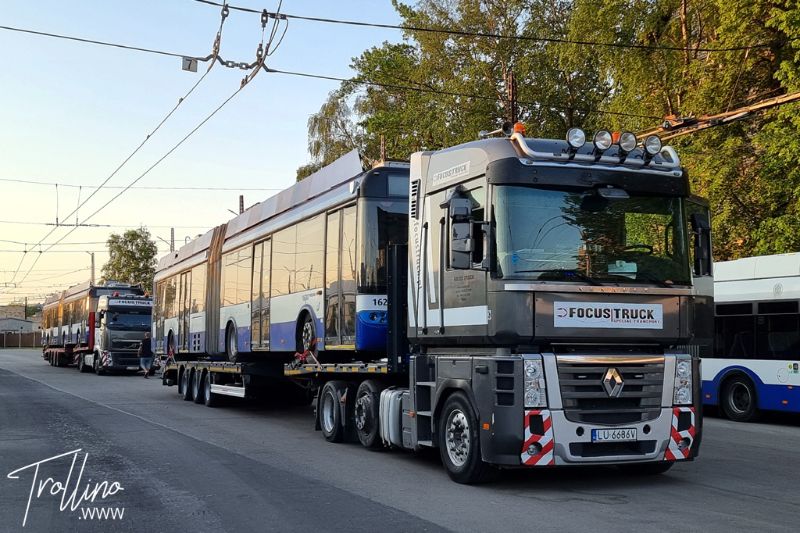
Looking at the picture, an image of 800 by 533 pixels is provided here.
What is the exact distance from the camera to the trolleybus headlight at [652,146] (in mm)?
9602

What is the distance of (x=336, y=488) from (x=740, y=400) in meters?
11.3

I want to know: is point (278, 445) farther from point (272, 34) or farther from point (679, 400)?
point (272, 34)

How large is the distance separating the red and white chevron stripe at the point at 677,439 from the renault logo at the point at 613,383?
71cm

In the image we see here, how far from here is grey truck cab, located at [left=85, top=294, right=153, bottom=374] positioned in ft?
129

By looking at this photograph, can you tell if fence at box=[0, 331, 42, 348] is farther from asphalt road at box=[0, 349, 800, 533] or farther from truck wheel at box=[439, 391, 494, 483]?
truck wheel at box=[439, 391, 494, 483]

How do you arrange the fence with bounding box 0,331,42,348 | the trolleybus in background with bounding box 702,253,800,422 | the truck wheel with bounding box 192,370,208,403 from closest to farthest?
the trolleybus in background with bounding box 702,253,800,422
the truck wheel with bounding box 192,370,208,403
the fence with bounding box 0,331,42,348

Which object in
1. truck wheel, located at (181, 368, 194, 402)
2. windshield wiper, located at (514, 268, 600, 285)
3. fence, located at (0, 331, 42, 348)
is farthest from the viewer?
fence, located at (0, 331, 42, 348)

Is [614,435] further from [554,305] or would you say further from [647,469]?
[647,469]

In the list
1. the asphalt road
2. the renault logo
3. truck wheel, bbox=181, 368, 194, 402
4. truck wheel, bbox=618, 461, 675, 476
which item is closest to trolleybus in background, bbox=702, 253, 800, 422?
the asphalt road

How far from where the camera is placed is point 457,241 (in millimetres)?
9125

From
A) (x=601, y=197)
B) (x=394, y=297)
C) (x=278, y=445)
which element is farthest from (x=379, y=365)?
(x=601, y=197)

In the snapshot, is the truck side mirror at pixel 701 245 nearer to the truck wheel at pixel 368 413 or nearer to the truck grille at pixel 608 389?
the truck grille at pixel 608 389

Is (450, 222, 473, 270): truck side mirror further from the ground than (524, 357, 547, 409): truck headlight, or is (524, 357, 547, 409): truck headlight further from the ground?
(450, 222, 473, 270): truck side mirror

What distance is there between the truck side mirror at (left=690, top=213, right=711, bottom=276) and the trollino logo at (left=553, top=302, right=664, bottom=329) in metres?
0.74
